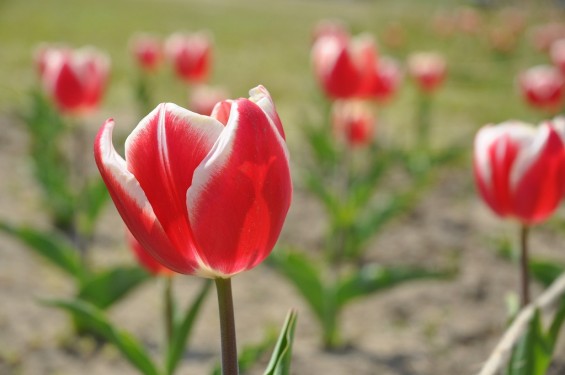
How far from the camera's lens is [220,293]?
959 mm

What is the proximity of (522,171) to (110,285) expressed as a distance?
1468mm

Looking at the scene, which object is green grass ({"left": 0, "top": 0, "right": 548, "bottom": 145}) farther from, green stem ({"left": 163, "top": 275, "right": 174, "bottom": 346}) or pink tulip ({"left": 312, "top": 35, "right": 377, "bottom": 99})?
green stem ({"left": 163, "top": 275, "right": 174, "bottom": 346})

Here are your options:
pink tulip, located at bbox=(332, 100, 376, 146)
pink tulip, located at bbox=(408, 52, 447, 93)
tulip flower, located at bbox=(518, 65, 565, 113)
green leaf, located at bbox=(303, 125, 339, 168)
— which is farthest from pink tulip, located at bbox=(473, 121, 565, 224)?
pink tulip, located at bbox=(408, 52, 447, 93)

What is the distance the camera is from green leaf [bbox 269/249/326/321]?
8.08ft

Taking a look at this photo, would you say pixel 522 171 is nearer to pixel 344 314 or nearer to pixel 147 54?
pixel 344 314

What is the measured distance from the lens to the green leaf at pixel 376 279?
2.40 m

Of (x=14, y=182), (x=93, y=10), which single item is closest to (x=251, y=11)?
(x=93, y=10)

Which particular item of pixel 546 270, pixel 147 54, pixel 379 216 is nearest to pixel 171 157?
pixel 546 270

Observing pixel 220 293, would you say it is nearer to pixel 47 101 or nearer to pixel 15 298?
pixel 15 298

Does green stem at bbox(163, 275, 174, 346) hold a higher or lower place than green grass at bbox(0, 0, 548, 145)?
lower

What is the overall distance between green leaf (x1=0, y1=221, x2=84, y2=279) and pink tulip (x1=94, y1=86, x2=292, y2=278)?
1490 millimetres

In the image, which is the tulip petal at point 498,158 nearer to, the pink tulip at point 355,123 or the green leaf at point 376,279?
the green leaf at point 376,279

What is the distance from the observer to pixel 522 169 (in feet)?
5.28

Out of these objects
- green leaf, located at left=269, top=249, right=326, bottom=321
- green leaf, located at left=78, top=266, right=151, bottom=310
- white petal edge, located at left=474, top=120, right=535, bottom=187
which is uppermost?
white petal edge, located at left=474, top=120, right=535, bottom=187
